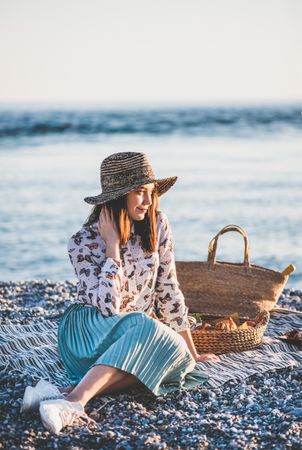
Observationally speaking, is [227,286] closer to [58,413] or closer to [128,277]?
[128,277]

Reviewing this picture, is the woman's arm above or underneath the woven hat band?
underneath

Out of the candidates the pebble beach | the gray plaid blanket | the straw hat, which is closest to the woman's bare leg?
the pebble beach

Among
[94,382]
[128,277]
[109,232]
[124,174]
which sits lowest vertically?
[94,382]

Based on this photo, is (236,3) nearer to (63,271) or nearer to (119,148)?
(119,148)

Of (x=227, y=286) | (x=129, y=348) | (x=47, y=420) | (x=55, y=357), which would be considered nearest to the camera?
(x=47, y=420)

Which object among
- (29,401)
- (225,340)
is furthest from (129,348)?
(225,340)

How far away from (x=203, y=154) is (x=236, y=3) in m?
10.3

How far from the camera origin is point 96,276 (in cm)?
494

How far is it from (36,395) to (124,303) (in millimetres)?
919

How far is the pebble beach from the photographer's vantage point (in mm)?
4195

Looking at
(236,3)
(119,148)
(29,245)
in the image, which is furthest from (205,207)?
(236,3)

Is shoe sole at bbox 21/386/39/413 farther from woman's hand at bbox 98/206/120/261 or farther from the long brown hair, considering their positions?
the long brown hair

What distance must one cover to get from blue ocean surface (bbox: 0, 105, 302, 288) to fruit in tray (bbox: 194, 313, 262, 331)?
3.22 metres

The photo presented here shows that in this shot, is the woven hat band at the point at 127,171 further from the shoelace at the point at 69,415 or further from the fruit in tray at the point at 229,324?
the fruit in tray at the point at 229,324
